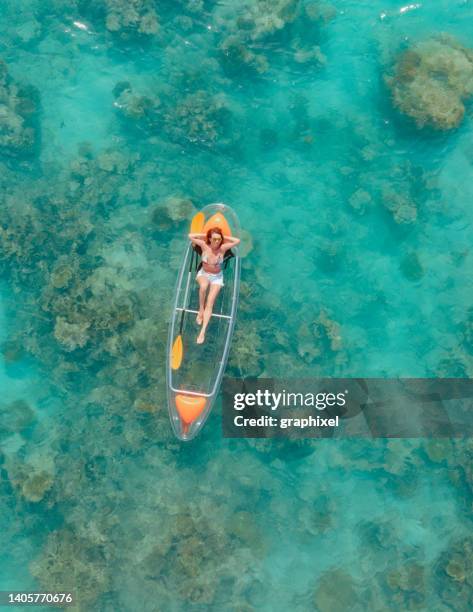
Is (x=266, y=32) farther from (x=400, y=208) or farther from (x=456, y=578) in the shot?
(x=456, y=578)

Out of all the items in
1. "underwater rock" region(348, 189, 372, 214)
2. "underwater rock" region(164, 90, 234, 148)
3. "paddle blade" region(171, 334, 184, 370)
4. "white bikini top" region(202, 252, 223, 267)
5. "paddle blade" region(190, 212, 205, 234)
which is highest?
"underwater rock" region(164, 90, 234, 148)

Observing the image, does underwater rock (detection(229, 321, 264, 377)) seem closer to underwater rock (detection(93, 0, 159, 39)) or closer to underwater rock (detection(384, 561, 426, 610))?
underwater rock (detection(384, 561, 426, 610))

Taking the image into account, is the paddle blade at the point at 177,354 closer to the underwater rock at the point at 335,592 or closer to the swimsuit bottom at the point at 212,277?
the swimsuit bottom at the point at 212,277

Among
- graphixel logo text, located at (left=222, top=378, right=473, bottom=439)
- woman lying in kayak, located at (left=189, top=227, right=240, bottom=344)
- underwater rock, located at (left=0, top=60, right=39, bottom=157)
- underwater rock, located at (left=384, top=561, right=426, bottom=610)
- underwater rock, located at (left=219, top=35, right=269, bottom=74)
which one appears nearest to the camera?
woman lying in kayak, located at (left=189, top=227, right=240, bottom=344)

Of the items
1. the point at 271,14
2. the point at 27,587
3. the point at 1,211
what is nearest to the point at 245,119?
the point at 271,14

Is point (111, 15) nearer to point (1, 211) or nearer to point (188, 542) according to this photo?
point (1, 211)

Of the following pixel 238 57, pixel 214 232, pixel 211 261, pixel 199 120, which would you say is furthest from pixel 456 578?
pixel 238 57

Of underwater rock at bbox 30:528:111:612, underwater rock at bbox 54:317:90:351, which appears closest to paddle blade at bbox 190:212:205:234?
underwater rock at bbox 54:317:90:351
